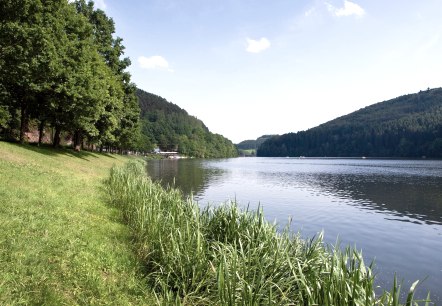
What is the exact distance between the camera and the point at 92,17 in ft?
174

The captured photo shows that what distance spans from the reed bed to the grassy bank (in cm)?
86

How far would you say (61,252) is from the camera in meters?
10.1

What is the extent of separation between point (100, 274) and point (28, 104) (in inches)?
1359

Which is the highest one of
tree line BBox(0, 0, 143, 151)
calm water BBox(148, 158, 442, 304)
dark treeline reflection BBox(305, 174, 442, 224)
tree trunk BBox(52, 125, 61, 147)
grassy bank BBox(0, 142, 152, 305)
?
tree line BBox(0, 0, 143, 151)

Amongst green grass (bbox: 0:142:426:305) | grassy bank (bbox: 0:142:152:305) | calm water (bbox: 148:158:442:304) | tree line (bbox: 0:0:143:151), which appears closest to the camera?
green grass (bbox: 0:142:426:305)

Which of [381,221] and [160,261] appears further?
[381,221]

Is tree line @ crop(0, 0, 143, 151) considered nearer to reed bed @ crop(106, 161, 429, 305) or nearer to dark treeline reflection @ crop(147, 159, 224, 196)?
dark treeline reflection @ crop(147, 159, 224, 196)

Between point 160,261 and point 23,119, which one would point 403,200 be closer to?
point 160,261

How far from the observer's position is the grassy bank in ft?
25.9

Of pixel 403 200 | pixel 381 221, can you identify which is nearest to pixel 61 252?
pixel 381 221

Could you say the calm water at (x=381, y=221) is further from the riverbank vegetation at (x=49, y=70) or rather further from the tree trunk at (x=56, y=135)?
the tree trunk at (x=56, y=135)

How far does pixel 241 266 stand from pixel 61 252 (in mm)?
Result: 5613

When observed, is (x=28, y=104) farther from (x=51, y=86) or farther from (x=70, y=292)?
(x=70, y=292)

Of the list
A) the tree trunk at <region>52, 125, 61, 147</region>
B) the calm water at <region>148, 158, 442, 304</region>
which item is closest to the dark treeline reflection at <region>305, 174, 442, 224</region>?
the calm water at <region>148, 158, 442, 304</region>
